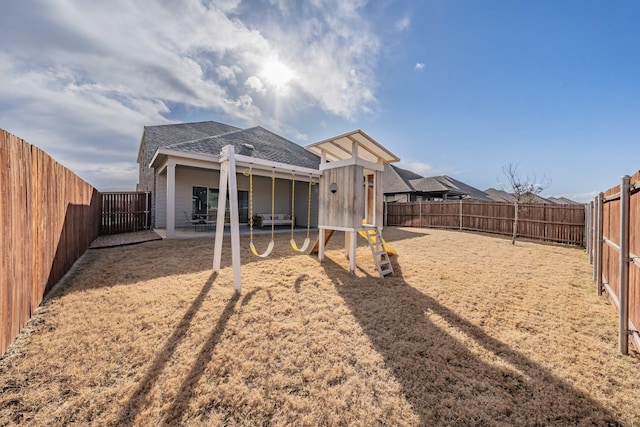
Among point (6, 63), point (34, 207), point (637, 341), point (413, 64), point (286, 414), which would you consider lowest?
point (286, 414)

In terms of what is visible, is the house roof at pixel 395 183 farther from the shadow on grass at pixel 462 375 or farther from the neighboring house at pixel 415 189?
the shadow on grass at pixel 462 375

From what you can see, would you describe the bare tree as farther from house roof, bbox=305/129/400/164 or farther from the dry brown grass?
house roof, bbox=305/129/400/164

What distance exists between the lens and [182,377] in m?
2.17

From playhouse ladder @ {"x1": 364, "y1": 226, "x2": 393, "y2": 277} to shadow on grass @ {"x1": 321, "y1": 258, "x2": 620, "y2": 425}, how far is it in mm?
1596

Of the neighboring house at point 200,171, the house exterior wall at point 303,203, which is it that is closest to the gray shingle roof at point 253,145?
the neighboring house at point 200,171

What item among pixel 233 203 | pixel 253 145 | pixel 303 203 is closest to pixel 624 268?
pixel 233 203

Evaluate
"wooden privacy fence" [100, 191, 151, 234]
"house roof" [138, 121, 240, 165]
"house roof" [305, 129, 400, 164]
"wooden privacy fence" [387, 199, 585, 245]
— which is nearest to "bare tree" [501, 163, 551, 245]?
"wooden privacy fence" [387, 199, 585, 245]

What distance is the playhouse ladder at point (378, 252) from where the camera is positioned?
17.5 ft

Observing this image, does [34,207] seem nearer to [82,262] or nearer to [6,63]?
[82,262]

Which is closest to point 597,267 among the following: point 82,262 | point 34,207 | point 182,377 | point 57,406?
point 182,377

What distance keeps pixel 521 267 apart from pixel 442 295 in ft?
11.8

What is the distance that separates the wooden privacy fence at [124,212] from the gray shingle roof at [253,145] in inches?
136

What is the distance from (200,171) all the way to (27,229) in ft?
30.6

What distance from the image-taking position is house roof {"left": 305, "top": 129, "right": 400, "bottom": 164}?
5547 mm
